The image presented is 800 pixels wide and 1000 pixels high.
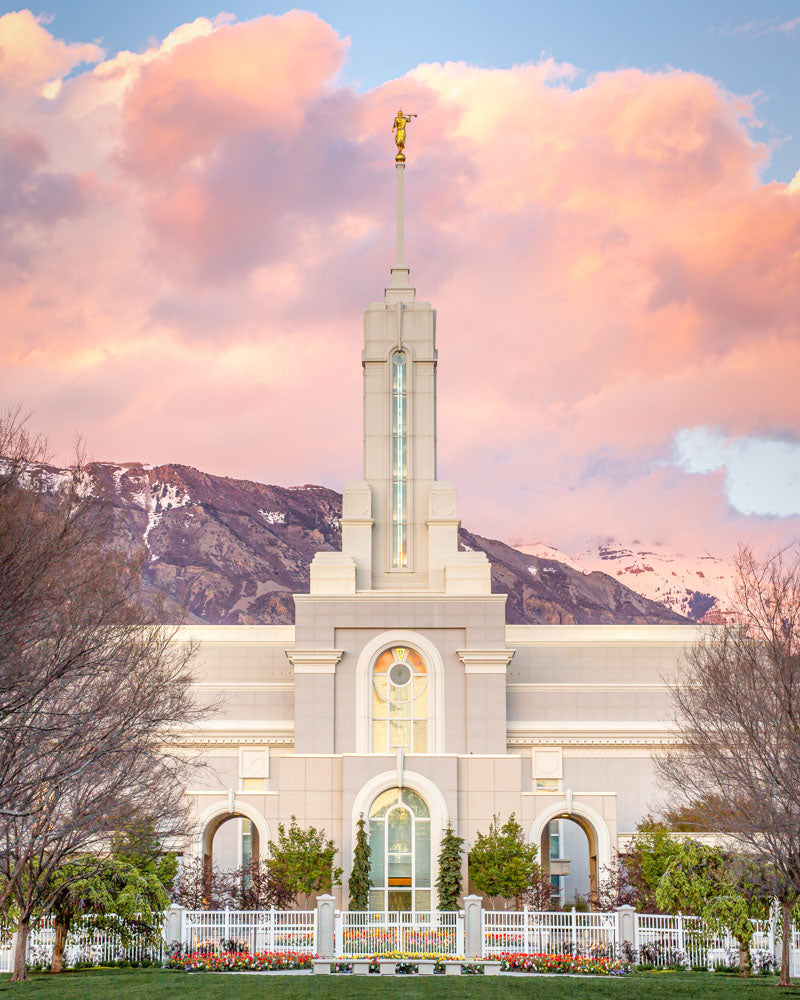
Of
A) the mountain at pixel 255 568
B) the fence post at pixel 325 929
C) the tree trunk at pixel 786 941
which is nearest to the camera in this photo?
the tree trunk at pixel 786 941

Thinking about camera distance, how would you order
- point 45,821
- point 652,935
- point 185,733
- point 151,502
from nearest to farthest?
point 45,821 < point 652,935 < point 185,733 < point 151,502

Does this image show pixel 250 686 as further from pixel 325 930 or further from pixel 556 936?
pixel 556 936

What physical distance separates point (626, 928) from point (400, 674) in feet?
52.9

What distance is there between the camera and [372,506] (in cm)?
5406

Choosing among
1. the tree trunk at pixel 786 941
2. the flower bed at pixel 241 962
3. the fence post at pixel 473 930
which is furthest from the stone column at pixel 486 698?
the tree trunk at pixel 786 941

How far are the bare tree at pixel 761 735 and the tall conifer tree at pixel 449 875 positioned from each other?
8.08 metres

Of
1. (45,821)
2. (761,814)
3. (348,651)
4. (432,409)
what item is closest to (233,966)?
(45,821)

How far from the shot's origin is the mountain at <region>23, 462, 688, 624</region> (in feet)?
572

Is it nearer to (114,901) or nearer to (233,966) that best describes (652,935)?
(233,966)

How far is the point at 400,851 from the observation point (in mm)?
44812

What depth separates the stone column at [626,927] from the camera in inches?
1378

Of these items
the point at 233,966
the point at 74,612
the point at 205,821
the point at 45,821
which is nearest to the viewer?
the point at 74,612

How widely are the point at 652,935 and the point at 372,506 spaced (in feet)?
74.2

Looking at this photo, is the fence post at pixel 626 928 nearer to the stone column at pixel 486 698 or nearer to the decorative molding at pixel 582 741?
the stone column at pixel 486 698
